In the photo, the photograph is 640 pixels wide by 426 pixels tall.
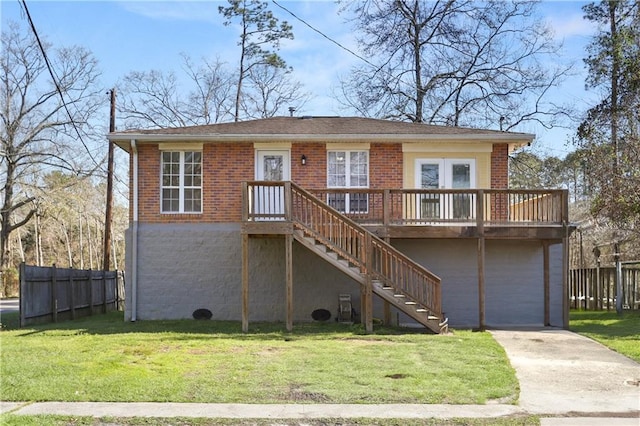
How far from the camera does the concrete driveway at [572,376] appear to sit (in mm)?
8711

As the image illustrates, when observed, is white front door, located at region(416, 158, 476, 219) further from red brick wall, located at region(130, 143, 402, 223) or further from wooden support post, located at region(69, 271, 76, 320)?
wooden support post, located at region(69, 271, 76, 320)

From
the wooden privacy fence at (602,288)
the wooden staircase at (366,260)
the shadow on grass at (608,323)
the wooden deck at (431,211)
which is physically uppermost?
the wooden deck at (431,211)

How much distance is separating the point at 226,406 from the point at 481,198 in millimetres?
9569

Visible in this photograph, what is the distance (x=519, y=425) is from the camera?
7.72m

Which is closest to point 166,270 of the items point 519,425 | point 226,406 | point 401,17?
point 226,406

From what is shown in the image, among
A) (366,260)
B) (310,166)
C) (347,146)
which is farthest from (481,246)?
(310,166)

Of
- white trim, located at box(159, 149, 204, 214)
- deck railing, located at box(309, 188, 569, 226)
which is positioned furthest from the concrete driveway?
white trim, located at box(159, 149, 204, 214)

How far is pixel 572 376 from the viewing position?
10.7m

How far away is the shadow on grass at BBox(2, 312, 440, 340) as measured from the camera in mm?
15008

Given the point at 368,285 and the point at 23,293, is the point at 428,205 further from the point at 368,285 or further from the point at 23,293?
the point at 23,293

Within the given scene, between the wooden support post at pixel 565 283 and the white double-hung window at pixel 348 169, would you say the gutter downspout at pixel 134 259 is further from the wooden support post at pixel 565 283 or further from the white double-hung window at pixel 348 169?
the wooden support post at pixel 565 283

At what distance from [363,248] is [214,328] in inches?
149

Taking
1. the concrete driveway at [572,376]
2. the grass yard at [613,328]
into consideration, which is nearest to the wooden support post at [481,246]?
the concrete driveway at [572,376]

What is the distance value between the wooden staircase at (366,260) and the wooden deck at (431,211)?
406 millimetres
